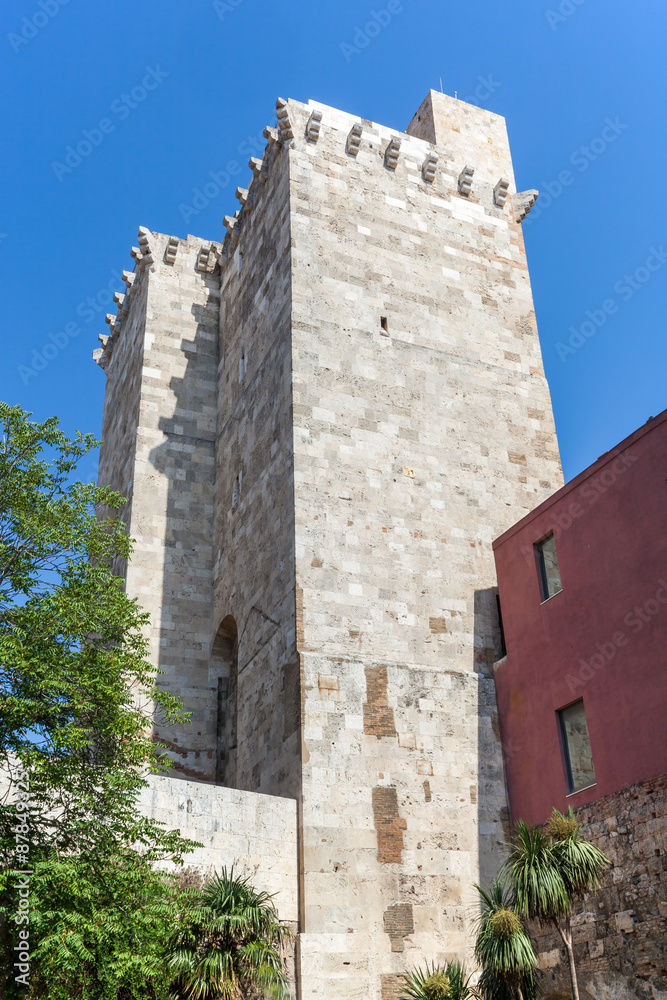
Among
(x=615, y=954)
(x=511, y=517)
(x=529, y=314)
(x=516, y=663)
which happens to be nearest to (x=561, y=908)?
(x=615, y=954)

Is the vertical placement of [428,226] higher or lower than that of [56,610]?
higher

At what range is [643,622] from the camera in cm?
1439

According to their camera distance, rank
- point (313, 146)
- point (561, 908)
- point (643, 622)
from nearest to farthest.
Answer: point (561, 908) → point (643, 622) → point (313, 146)

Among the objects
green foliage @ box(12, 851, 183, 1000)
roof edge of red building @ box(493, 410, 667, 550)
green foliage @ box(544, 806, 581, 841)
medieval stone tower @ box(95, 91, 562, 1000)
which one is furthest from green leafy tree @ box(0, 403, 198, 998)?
roof edge of red building @ box(493, 410, 667, 550)

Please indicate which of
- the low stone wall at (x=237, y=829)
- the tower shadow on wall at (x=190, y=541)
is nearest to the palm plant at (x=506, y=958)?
the low stone wall at (x=237, y=829)

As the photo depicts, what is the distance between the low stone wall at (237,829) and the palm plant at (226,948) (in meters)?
1.02

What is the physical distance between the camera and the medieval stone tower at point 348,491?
15.6 meters

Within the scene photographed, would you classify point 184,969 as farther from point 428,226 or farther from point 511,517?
point 428,226

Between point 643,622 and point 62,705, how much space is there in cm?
806

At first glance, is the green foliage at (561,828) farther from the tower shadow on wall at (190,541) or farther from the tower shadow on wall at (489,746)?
the tower shadow on wall at (190,541)

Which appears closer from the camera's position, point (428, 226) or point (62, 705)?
point (62, 705)

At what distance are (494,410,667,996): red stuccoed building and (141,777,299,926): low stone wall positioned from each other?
12.7 ft

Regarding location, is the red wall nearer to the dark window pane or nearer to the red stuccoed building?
the red stuccoed building

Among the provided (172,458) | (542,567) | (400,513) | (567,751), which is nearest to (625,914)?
(567,751)
